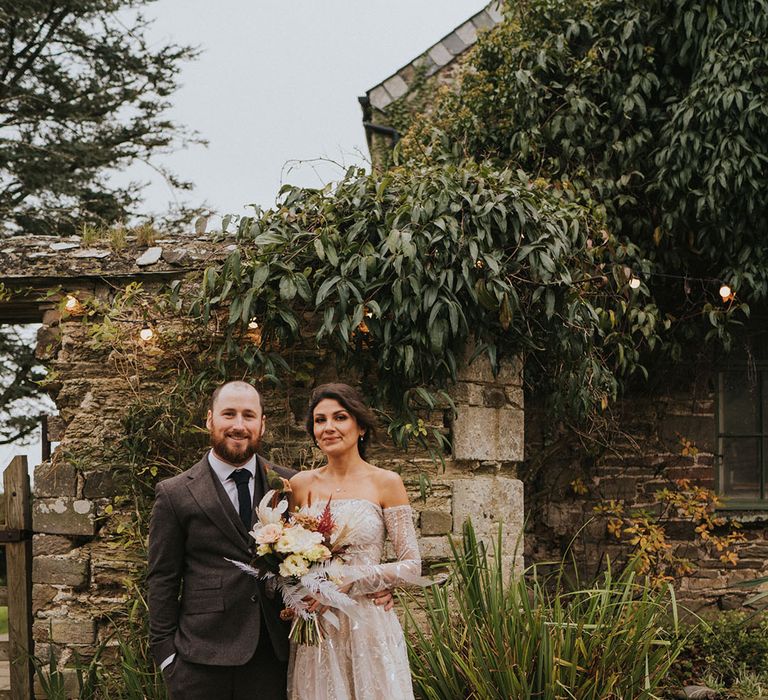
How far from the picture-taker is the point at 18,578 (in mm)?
5000

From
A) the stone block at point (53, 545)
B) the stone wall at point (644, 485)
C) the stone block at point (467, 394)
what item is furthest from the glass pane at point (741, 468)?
the stone block at point (53, 545)

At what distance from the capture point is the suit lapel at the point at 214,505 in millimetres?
3252

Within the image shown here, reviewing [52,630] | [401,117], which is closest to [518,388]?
[52,630]

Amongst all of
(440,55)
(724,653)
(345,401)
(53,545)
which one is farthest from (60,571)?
A: (440,55)

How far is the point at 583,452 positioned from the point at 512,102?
3.02m

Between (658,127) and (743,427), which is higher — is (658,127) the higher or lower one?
the higher one

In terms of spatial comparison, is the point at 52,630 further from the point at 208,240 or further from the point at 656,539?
the point at 656,539

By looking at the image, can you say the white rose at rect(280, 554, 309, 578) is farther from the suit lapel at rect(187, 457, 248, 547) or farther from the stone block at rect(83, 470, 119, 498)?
the stone block at rect(83, 470, 119, 498)

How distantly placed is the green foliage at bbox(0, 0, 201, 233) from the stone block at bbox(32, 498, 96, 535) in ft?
28.0

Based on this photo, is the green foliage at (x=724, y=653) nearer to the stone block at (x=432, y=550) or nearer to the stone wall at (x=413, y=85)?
the stone block at (x=432, y=550)

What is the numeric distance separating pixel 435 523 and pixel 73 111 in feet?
36.0

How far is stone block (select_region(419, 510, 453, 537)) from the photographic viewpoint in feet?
16.0

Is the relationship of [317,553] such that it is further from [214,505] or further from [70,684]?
[70,684]

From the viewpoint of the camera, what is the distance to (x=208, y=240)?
5281mm
